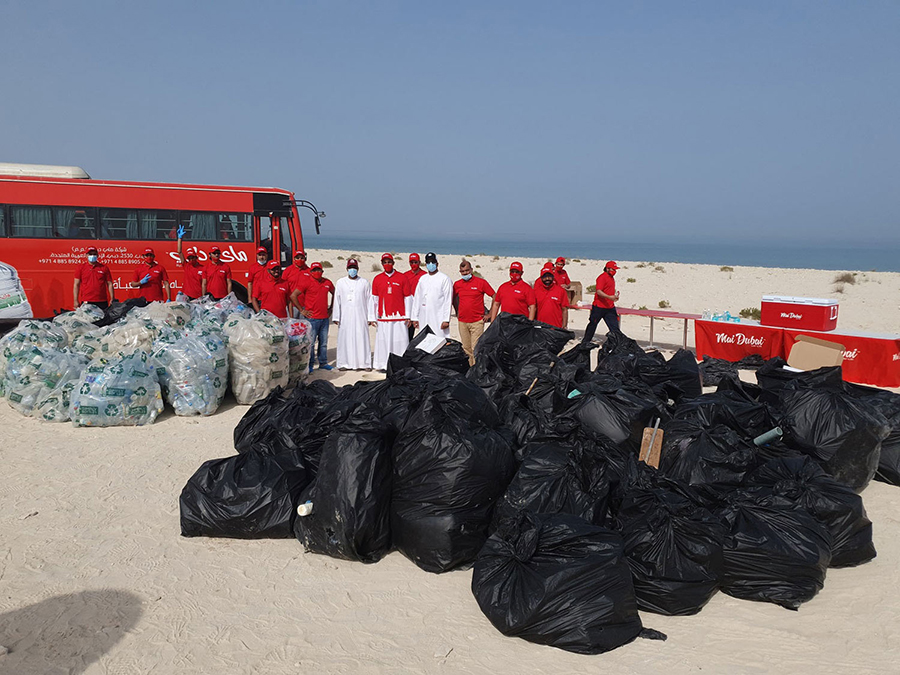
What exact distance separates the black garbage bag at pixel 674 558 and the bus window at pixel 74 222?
39.8ft

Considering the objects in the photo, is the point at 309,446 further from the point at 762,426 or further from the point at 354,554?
the point at 762,426

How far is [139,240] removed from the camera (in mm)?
12508

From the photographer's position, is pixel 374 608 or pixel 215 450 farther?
pixel 215 450

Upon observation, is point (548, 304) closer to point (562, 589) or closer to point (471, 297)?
point (471, 297)

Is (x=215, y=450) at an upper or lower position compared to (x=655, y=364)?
lower

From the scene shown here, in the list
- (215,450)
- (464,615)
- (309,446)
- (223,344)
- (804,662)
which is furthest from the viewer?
(223,344)

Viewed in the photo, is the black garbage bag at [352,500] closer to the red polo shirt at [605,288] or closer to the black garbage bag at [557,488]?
the black garbage bag at [557,488]

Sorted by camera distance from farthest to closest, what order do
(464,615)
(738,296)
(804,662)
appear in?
1. (738,296)
2. (464,615)
3. (804,662)

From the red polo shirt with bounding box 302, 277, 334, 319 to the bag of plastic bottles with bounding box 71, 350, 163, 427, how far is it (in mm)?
2839

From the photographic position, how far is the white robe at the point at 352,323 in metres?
9.29

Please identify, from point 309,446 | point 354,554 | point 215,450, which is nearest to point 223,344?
point 215,450

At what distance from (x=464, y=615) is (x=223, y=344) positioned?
458cm

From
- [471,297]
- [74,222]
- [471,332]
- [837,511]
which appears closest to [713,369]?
[471,332]

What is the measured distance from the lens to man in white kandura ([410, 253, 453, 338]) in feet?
28.5
